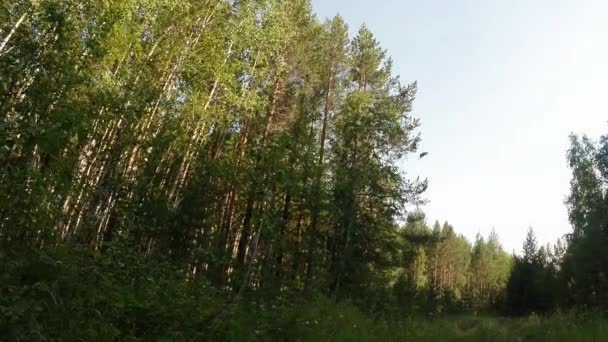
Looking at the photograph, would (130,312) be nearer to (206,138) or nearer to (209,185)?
(209,185)

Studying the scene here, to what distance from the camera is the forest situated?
652 centimetres

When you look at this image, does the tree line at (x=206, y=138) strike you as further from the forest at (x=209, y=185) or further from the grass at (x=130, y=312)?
the grass at (x=130, y=312)

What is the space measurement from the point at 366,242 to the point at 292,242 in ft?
10.7

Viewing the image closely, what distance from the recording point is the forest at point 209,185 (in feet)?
21.4

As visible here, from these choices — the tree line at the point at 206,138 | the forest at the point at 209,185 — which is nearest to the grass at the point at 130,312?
the forest at the point at 209,185

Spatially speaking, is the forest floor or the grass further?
the forest floor

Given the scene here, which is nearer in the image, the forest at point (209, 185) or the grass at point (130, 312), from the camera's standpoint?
the grass at point (130, 312)

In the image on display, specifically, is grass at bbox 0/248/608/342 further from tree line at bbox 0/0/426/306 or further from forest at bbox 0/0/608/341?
tree line at bbox 0/0/426/306

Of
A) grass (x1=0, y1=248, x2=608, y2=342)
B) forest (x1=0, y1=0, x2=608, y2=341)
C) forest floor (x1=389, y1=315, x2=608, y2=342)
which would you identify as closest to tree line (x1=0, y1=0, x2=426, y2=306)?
forest (x1=0, y1=0, x2=608, y2=341)

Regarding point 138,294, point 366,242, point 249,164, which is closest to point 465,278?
point 366,242

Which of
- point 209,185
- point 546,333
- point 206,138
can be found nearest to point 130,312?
point 546,333

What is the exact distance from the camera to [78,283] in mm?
6129

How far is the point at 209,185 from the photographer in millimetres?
17969

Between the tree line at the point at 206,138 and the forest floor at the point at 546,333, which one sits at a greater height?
the tree line at the point at 206,138
